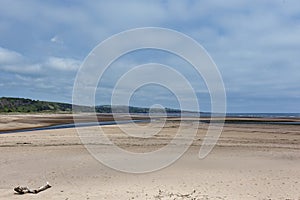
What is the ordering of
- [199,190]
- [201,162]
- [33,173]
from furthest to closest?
[201,162] < [33,173] < [199,190]

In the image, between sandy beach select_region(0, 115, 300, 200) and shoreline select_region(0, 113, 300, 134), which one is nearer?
sandy beach select_region(0, 115, 300, 200)

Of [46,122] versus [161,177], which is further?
[46,122]

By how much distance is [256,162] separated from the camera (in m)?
15.9

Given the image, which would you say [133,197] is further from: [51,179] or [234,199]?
[51,179]

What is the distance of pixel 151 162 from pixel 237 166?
4.07 metres

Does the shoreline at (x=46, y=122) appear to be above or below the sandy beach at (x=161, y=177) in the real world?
above

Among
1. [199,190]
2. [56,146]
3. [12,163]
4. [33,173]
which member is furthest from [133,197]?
[56,146]

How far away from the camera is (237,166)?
14672 mm

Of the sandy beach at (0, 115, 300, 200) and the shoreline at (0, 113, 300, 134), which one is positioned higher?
the shoreline at (0, 113, 300, 134)

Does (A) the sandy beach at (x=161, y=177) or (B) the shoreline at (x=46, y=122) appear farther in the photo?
(B) the shoreline at (x=46, y=122)

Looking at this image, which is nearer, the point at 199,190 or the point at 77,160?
the point at 199,190

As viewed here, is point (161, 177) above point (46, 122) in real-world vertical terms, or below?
below

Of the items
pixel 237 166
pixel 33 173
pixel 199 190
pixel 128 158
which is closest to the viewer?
pixel 199 190

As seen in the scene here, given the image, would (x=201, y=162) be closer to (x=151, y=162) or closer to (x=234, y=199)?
(x=151, y=162)
